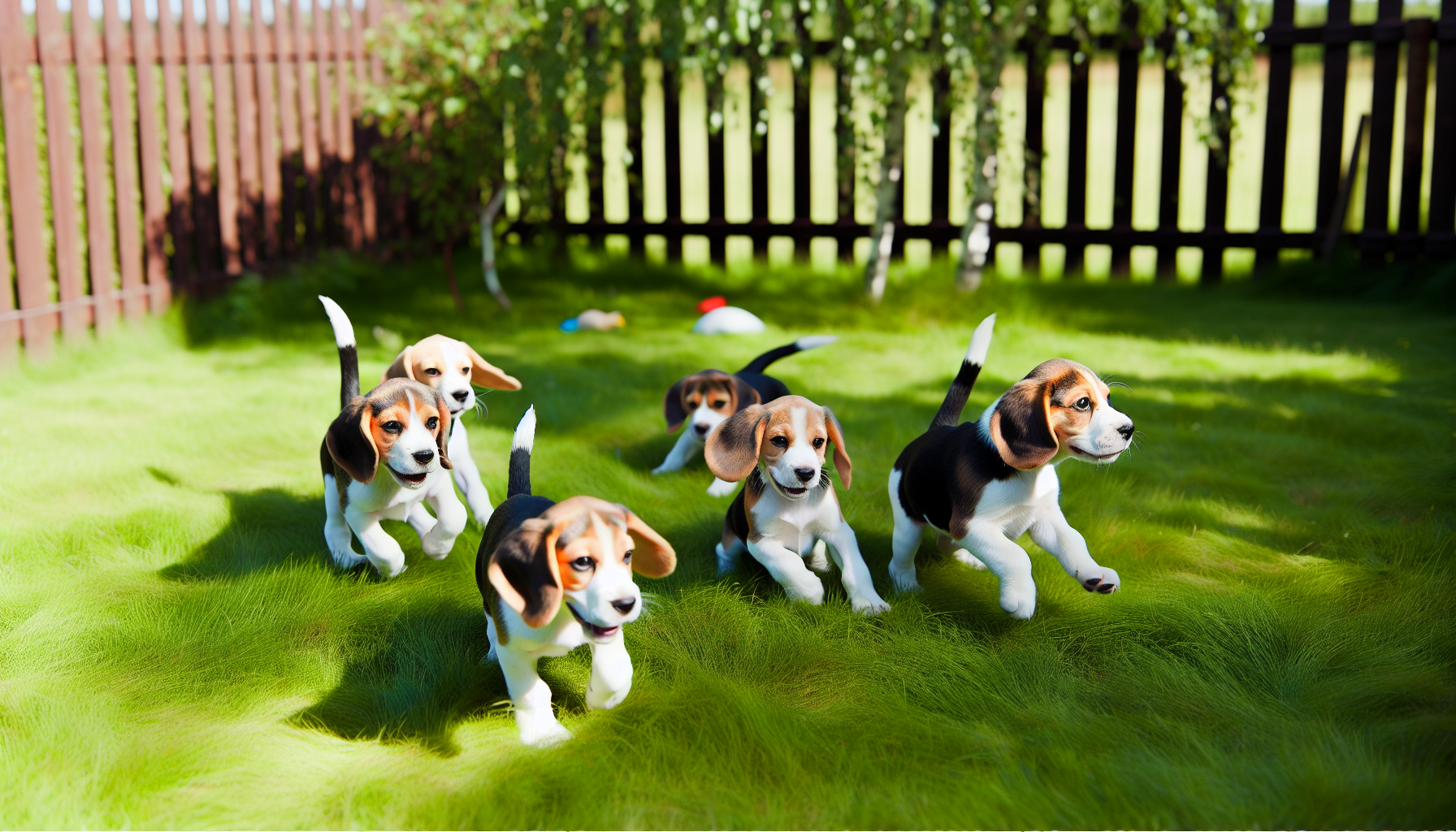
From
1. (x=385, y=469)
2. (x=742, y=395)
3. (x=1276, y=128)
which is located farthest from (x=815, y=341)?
(x=1276, y=128)

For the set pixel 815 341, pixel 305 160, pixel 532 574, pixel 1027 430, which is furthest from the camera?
pixel 305 160

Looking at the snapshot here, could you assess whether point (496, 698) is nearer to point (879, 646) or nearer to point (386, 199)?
point (879, 646)

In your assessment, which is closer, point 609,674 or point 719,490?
point 609,674

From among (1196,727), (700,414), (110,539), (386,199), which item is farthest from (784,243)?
(1196,727)

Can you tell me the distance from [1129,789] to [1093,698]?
1.44 ft

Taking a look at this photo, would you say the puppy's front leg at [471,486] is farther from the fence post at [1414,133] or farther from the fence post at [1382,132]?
the fence post at [1414,133]

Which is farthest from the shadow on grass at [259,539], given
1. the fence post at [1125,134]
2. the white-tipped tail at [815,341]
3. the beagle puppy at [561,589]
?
the fence post at [1125,134]

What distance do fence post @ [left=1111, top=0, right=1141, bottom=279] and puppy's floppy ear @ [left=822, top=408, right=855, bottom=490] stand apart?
665 centimetres

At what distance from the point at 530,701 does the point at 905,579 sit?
123cm

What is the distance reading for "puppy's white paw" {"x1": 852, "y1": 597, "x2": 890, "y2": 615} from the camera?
305cm

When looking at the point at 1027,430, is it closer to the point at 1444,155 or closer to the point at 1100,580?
the point at 1100,580

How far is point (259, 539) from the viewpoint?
3.66m

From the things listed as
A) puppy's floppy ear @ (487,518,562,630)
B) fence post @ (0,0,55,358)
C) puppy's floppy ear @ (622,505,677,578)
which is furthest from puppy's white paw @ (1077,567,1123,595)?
fence post @ (0,0,55,358)

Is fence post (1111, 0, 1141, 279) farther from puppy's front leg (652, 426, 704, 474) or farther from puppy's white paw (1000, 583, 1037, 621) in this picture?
puppy's white paw (1000, 583, 1037, 621)
